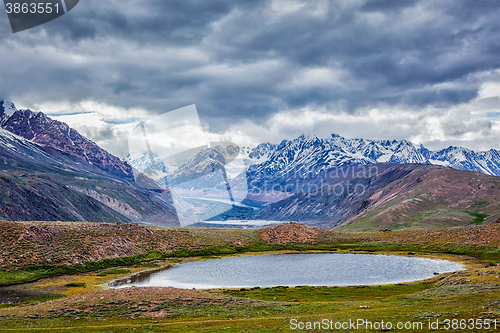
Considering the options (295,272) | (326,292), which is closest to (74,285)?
(326,292)

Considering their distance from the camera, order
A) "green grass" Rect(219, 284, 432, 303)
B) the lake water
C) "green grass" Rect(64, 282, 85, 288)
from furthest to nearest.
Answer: the lake water < "green grass" Rect(64, 282, 85, 288) < "green grass" Rect(219, 284, 432, 303)

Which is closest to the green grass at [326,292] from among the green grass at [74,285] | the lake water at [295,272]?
the lake water at [295,272]

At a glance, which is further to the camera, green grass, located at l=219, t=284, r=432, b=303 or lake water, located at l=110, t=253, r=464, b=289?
lake water, located at l=110, t=253, r=464, b=289

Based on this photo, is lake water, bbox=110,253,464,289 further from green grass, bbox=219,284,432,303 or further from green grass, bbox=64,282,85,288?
green grass, bbox=219,284,432,303

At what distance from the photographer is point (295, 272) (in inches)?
3290

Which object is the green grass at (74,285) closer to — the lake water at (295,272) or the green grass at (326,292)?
the lake water at (295,272)

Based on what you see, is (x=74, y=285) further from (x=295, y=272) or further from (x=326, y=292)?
(x=295, y=272)

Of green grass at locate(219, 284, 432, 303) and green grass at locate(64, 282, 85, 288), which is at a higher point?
green grass at locate(64, 282, 85, 288)

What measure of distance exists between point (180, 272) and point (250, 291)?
98.8 feet

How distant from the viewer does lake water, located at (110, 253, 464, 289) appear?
7129 centimetres

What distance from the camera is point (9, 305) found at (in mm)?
50875

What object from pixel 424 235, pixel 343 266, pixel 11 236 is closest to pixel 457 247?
pixel 424 235

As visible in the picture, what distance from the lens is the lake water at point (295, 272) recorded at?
7129 centimetres

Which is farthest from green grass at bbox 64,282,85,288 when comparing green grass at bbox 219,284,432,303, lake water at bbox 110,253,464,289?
green grass at bbox 219,284,432,303
